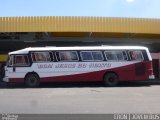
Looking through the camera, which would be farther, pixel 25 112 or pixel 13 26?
pixel 13 26

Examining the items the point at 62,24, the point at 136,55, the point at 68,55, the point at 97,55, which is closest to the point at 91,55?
the point at 97,55

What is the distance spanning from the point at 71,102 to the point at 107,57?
9.91 meters

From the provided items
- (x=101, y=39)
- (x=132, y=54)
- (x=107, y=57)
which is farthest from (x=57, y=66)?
(x=101, y=39)

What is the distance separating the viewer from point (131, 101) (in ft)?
48.2

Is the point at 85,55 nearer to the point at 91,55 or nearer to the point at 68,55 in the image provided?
the point at 91,55

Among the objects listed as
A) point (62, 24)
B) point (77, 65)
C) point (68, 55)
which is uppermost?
point (62, 24)

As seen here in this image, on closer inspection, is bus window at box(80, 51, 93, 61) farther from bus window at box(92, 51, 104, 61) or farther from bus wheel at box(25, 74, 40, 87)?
bus wheel at box(25, 74, 40, 87)

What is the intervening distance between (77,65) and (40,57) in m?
2.26

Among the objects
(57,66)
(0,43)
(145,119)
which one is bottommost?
(145,119)

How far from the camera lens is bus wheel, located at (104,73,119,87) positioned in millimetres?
24000

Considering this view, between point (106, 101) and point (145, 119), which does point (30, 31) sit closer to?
point (106, 101)

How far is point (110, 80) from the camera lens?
24.0m

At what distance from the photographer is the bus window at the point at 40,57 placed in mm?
23888

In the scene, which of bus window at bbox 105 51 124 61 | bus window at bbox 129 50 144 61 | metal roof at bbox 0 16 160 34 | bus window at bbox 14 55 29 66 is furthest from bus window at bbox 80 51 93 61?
metal roof at bbox 0 16 160 34
